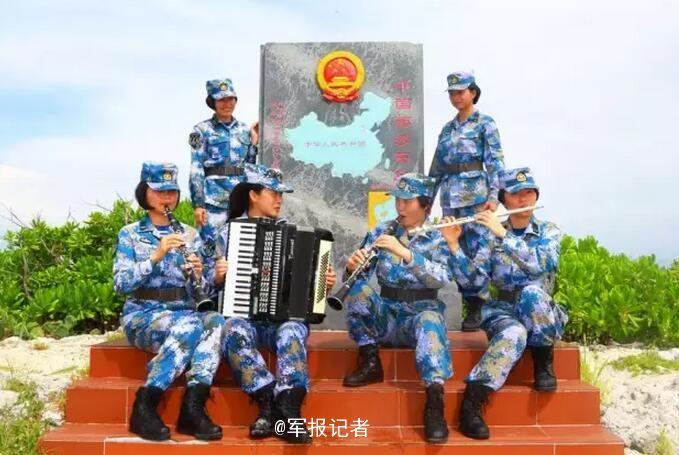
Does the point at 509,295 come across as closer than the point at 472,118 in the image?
Yes

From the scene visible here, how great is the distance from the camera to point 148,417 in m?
4.52

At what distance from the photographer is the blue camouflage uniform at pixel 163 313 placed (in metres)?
4.57

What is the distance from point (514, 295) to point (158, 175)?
2.63 metres

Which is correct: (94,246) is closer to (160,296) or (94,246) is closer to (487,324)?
(160,296)

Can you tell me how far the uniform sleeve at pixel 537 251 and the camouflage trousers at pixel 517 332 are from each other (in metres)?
0.14

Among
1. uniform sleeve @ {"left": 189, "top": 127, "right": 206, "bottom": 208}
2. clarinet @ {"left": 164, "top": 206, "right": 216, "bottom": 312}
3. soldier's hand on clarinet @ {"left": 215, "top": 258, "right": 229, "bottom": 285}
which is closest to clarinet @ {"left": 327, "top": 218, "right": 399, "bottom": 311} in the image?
soldier's hand on clarinet @ {"left": 215, "top": 258, "right": 229, "bottom": 285}

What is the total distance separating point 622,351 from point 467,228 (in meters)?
2.20

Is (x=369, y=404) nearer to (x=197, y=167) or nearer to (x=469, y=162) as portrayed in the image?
(x=469, y=162)

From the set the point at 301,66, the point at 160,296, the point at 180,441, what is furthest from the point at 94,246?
the point at 180,441

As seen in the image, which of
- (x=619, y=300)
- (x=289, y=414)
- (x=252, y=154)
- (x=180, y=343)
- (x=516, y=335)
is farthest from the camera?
(x=619, y=300)

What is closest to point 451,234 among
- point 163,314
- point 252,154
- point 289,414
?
point 289,414

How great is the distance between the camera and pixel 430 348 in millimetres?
4562

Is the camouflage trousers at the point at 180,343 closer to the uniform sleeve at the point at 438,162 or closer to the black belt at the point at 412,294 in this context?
the black belt at the point at 412,294

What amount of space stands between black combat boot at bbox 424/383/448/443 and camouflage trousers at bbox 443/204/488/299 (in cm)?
196
